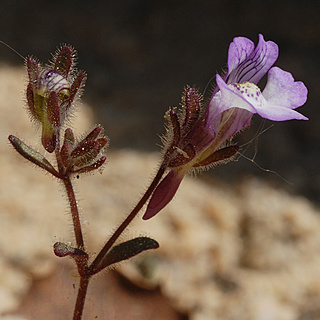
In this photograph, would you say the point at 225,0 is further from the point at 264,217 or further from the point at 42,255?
the point at 42,255

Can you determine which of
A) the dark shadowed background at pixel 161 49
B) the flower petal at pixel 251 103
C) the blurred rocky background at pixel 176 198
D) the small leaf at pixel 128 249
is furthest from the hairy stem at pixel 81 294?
the dark shadowed background at pixel 161 49

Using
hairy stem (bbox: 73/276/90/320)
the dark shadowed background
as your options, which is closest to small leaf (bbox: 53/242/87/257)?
hairy stem (bbox: 73/276/90/320)

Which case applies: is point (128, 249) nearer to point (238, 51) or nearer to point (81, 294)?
point (81, 294)

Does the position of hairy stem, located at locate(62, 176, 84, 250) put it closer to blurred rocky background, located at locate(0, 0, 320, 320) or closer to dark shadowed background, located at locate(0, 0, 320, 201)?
blurred rocky background, located at locate(0, 0, 320, 320)

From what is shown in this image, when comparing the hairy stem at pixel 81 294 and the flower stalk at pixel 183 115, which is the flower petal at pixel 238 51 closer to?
the flower stalk at pixel 183 115

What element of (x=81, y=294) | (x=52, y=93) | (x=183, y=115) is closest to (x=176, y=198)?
(x=81, y=294)
